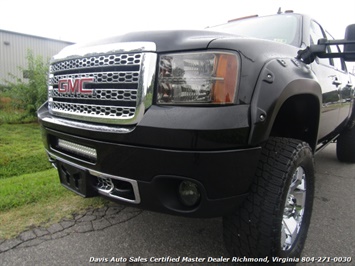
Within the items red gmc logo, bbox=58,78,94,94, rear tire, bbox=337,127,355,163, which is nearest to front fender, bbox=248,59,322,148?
red gmc logo, bbox=58,78,94,94

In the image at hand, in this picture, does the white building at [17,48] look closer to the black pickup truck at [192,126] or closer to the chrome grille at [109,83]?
the chrome grille at [109,83]

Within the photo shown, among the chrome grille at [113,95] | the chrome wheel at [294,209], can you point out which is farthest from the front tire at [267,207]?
the chrome grille at [113,95]

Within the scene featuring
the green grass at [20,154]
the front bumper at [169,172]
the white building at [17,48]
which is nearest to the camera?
the front bumper at [169,172]

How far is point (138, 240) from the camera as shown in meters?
2.25

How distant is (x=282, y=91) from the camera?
1595 millimetres

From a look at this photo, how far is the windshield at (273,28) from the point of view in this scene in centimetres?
250

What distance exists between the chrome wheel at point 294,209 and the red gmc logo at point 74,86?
1455 millimetres

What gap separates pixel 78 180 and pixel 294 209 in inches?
59.8

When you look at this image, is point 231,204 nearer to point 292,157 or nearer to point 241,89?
point 292,157

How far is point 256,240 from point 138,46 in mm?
1256

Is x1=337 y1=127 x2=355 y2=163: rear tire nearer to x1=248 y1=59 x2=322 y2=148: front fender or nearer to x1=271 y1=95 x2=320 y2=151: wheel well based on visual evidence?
x1=271 y1=95 x2=320 y2=151: wheel well

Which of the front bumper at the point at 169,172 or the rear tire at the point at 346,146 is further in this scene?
the rear tire at the point at 346,146

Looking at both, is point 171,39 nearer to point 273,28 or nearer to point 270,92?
point 270,92

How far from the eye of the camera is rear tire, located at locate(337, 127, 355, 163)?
4453 mm
